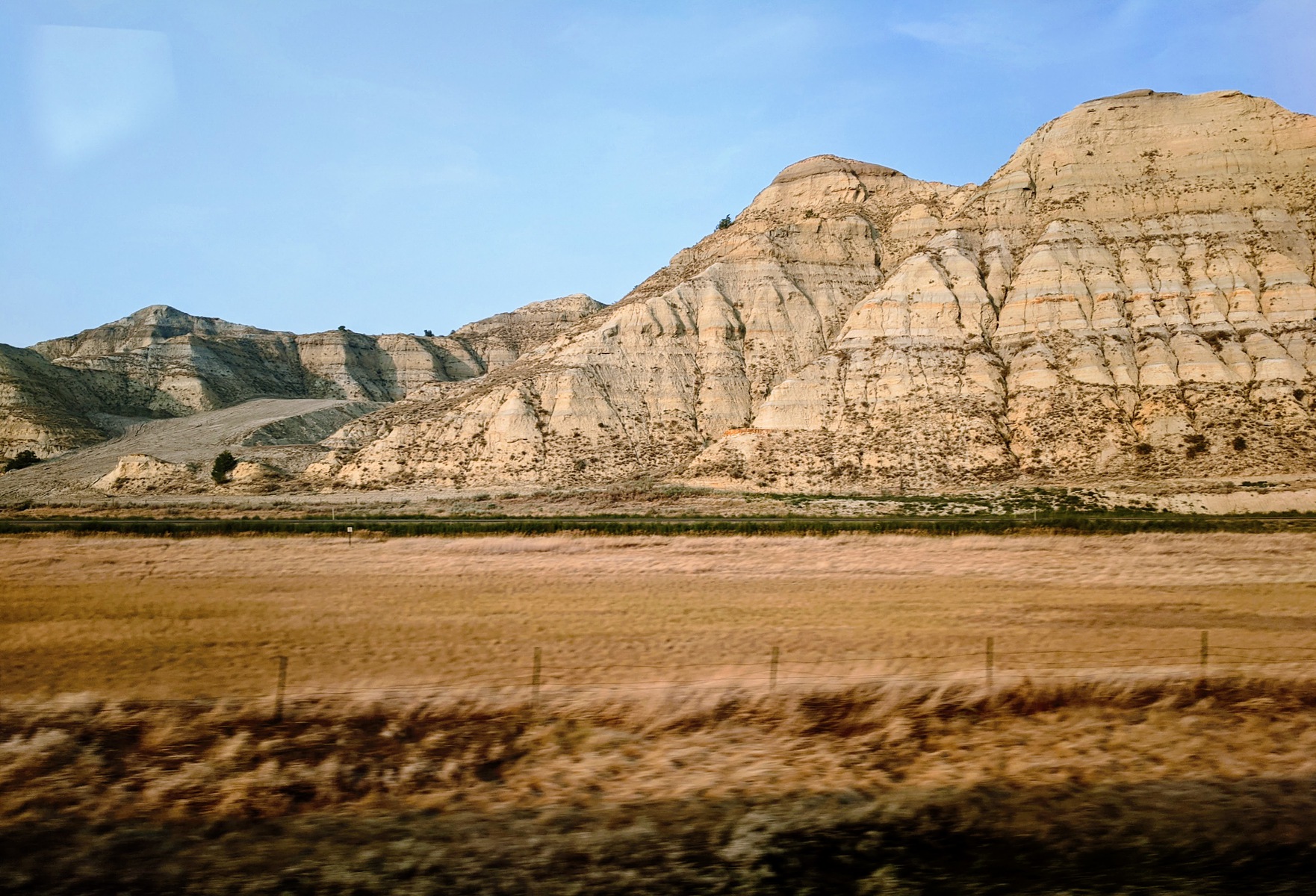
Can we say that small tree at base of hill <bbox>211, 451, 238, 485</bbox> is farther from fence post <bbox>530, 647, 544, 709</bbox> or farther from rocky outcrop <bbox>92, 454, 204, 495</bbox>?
fence post <bbox>530, 647, 544, 709</bbox>

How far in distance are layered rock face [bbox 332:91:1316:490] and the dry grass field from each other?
35.7 m

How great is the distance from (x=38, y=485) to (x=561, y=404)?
45.8 m

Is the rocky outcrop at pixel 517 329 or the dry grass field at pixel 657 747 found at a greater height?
the rocky outcrop at pixel 517 329

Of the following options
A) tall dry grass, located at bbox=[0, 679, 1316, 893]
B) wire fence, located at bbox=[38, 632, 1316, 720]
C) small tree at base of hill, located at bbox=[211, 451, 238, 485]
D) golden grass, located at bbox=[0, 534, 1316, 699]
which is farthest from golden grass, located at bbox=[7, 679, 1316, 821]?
small tree at base of hill, located at bbox=[211, 451, 238, 485]

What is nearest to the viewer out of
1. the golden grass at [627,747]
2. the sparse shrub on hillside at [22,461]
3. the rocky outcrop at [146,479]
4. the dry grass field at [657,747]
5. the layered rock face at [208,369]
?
the dry grass field at [657,747]

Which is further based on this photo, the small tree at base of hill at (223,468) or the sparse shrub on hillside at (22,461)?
the sparse shrub on hillside at (22,461)

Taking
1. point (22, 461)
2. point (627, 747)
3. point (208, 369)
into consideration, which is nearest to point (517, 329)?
point (208, 369)

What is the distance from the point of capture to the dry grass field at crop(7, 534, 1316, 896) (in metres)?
6.94

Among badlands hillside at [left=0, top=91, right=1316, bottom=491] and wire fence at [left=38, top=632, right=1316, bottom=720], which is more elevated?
badlands hillside at [left=0, top=91, right=1316, bottom=491]

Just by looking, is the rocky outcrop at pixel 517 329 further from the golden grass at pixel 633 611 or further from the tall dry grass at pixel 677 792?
the tall dry grass at pixel 677 792

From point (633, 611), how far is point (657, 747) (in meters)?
6.96

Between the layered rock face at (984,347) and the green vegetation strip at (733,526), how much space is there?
46.9 feet

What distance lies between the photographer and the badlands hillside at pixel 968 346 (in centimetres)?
4994

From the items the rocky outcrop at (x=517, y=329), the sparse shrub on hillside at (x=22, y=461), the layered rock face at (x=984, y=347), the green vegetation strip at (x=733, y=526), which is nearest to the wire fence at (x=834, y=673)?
the green vegetation strip at (x=733, y=526)
